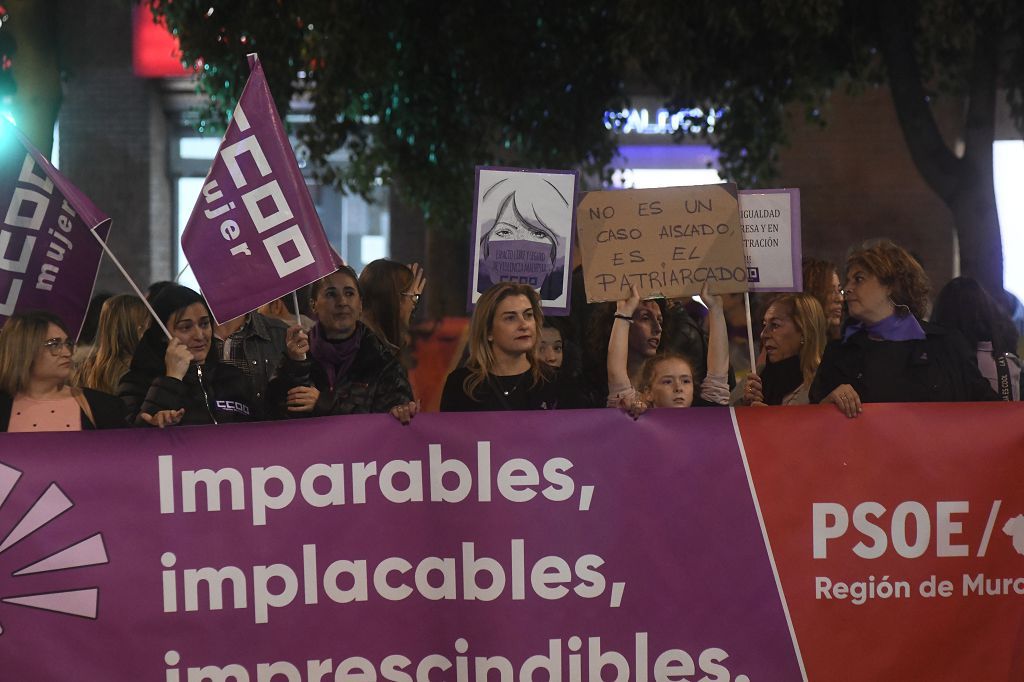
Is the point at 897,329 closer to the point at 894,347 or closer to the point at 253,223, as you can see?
the point at 894,347

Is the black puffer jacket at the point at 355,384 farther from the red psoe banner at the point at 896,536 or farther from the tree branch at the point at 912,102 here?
the tree branch at the point at 912,102

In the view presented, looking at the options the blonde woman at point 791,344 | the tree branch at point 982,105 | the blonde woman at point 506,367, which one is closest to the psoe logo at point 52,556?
the blonde woman at point 506,367

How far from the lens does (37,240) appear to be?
464 cm

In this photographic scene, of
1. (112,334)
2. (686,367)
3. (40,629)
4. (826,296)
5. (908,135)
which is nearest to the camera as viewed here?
(40,629)

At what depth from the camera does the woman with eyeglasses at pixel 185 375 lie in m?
4.37

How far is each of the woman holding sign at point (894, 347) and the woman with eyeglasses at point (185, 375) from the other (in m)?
2.21

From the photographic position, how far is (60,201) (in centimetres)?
470

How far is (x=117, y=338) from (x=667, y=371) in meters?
2.40

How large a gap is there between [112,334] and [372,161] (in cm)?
529

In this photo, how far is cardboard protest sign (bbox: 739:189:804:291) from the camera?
5027mm

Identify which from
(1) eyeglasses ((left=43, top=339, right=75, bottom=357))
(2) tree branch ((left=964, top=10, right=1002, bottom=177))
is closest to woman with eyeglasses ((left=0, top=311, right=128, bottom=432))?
(1) eyeglasses ((left=43, top=339, right=75, bottom=357))

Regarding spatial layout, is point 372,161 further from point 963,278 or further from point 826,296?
point 963,278

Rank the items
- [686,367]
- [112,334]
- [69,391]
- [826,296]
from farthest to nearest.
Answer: [826,296] → [112,334] → [686,367] → [69,391]

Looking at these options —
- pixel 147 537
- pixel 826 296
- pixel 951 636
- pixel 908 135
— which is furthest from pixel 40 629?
pixel 908 135
